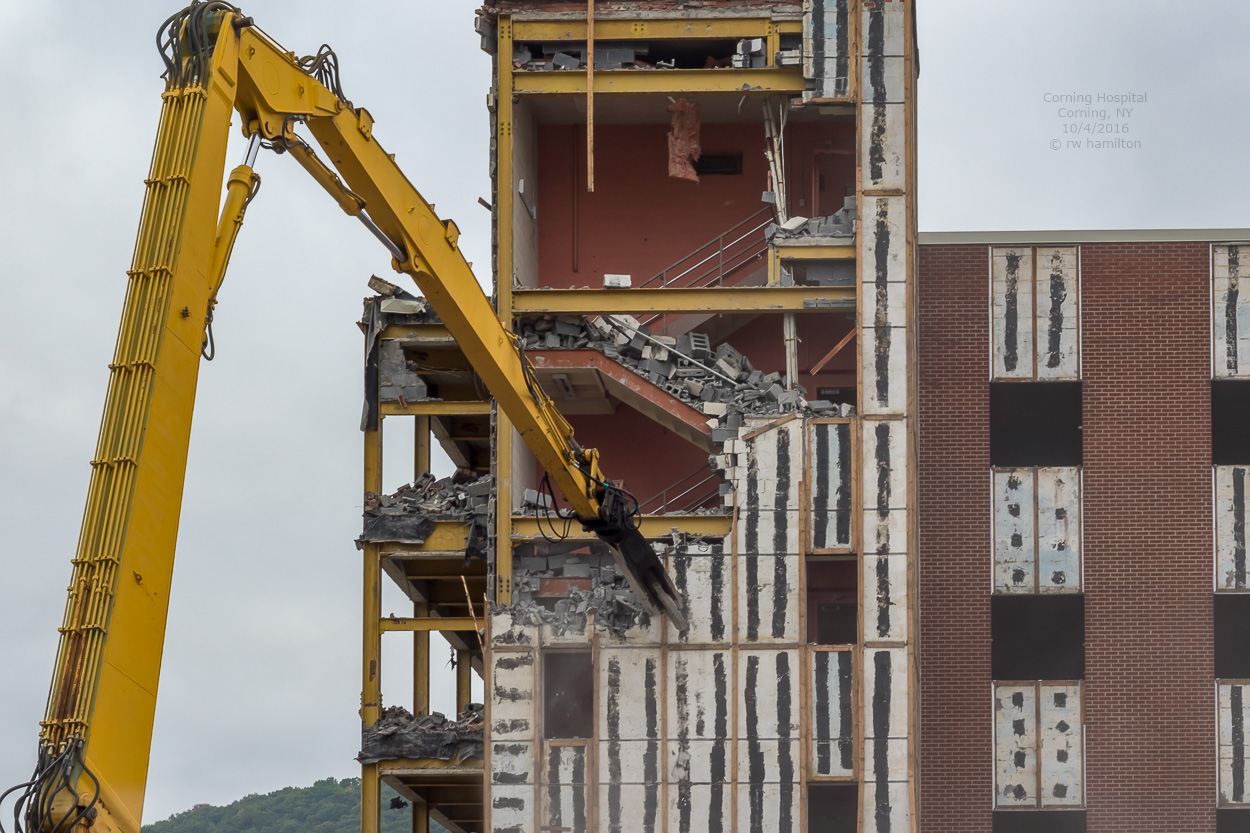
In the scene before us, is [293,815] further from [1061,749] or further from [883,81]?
[883,81]

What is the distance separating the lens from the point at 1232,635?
132 ft

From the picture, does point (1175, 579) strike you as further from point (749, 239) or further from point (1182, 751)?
point (749, 239)

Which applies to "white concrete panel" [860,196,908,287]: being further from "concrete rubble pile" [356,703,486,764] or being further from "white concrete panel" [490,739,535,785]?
"concrete rubble pile" [356,703,486,764]

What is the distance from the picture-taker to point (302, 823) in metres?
108

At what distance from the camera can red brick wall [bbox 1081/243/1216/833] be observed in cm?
3997

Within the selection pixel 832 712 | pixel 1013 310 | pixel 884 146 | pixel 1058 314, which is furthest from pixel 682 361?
pixel 1058 314

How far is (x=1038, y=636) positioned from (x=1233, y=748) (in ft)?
15.9

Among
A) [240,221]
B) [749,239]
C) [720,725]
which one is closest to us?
[240,221]

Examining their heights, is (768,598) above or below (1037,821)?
above

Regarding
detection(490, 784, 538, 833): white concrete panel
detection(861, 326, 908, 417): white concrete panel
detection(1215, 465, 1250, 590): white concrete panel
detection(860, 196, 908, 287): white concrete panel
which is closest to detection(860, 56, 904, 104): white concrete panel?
detection(860, 196, 908, 287): white concrete panel

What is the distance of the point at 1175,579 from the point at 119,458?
101 ft

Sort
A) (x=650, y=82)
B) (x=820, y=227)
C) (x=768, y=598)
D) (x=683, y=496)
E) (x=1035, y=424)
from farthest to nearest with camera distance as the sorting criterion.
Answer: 1. (x=1035, y=424)
2. (x=683, y=496)
3. (x=650, y=82)
4. (x=820, y=227)
5. (x=768, y=598)

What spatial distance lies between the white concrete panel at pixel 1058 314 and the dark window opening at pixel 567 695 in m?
13.4

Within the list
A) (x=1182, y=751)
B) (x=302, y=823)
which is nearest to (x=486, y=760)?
(x=1182, y=751)
